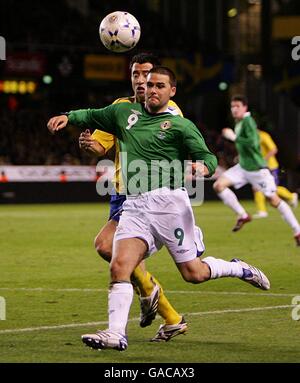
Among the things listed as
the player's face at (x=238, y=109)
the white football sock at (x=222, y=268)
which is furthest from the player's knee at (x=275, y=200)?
the white football sock at (x=222, y=268)

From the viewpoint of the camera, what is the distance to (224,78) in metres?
37.0

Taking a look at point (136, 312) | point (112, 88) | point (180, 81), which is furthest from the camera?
point (112, 88)

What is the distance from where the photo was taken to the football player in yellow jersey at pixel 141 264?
855cm

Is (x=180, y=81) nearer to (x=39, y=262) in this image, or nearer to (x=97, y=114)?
(x=39, y=262)

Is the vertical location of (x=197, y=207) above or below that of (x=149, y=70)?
below

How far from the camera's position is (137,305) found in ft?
34.3

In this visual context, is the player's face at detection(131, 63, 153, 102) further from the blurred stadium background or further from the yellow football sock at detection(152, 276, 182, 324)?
the blurred stadium background

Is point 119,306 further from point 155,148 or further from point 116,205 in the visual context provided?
point 116,205

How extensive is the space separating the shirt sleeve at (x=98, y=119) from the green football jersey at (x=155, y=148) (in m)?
0.11

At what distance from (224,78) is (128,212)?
95.9 ft

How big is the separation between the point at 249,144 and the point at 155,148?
11540 mm

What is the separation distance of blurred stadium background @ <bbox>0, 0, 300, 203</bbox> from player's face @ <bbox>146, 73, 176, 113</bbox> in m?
22.1
